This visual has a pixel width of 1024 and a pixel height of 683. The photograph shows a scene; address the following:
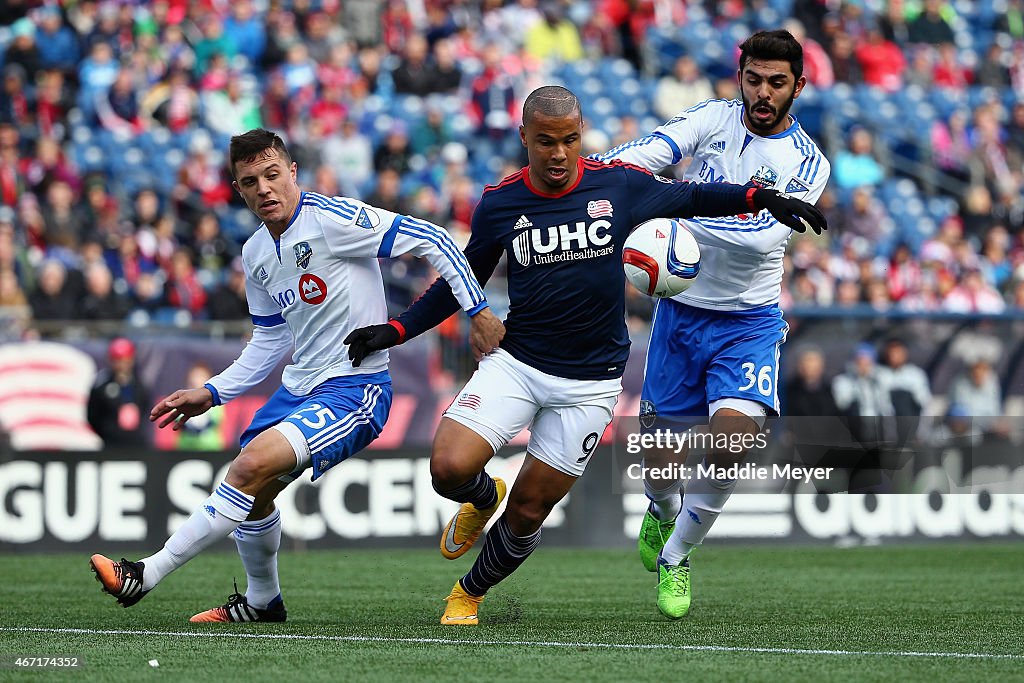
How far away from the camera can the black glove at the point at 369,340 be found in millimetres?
7465

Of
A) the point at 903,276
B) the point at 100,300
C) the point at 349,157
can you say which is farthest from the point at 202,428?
the point at 903,276

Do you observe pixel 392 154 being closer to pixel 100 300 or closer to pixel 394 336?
pixel 100 300

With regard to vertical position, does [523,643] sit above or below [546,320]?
below

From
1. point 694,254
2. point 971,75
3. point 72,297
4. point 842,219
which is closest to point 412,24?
point 842,219

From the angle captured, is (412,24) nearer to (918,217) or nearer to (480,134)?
(480,134)

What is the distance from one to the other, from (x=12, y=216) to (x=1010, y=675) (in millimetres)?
12672

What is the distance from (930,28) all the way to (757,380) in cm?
1770

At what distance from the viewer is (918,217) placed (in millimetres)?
21312

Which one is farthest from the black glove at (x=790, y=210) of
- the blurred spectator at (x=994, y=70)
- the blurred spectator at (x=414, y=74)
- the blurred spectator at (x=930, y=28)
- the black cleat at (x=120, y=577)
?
the blurred spectator at (x=930, y=28)

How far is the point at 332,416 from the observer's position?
24.6ft

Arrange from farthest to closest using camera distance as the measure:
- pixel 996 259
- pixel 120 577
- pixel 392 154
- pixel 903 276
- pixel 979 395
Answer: pixel 996 259
pixel 903 276
pixel 392 154
pixel 979 395
pixel 120 577

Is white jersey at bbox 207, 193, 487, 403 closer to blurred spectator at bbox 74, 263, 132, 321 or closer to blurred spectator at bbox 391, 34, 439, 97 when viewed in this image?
blurred spectator at bbox 74, 263, 132, 321

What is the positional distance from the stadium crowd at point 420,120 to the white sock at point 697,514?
22.4ft

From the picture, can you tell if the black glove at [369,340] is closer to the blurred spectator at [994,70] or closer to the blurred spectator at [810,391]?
the blurred spectator at [810,391]
